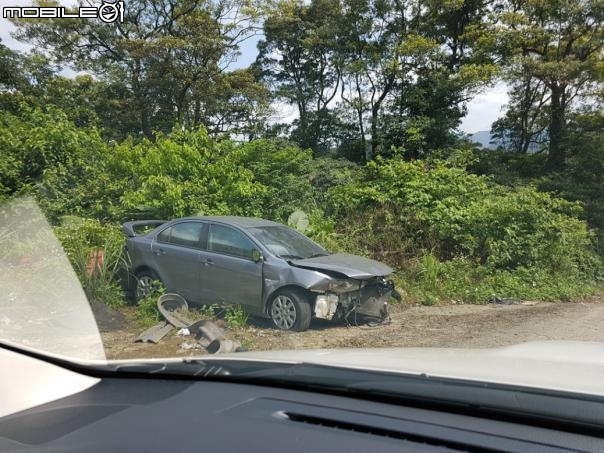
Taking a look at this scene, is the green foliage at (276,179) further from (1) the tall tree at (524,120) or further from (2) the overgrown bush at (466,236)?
(1) the tall tree at (524,120)

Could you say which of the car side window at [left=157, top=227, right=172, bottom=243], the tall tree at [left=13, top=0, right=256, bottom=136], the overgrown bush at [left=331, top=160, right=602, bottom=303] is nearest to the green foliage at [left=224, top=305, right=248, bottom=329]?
the car side window at [left=157, top=227, right=172, bottom=243]

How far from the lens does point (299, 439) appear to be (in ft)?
6.52

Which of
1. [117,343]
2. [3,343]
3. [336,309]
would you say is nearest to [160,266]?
[117,343]

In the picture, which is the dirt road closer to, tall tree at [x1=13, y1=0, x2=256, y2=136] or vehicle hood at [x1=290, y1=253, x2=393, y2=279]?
vehicle hood at [x1=290, y1=253, x2=393, y2=279]

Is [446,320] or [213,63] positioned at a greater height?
[213,63]

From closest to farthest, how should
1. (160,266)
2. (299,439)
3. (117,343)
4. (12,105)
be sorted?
(299,439) < (117,343) < (160,266) < (12,105)

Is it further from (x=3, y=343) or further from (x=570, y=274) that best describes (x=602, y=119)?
(x=3, y=343)

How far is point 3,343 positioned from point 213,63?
21.4 meters

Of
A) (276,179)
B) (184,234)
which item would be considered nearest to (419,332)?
(184,234)

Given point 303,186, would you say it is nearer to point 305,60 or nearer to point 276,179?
point 276,179

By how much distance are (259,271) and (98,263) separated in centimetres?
254

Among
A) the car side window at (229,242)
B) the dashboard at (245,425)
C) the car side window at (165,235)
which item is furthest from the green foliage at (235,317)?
the dashboard at (245,425)

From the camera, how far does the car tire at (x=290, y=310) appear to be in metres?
7.64

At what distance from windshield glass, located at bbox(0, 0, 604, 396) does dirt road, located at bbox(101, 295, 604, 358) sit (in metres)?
0.06
